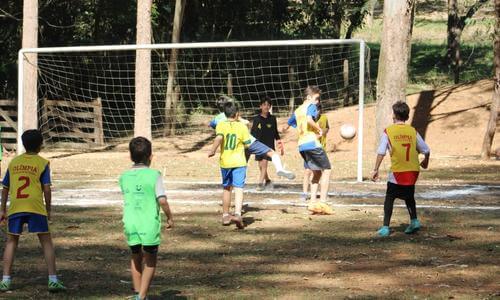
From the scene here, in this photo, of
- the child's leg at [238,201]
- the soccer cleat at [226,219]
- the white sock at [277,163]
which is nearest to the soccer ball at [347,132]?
the white sock at [277,163]

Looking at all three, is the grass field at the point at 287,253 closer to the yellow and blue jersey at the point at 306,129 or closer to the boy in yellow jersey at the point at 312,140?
the boy in yellow jersey at the point at 312,140

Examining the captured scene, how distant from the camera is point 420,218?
40.9 ft

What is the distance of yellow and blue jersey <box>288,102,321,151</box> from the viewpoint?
13.0 metres

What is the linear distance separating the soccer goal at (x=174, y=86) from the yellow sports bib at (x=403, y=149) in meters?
17.7

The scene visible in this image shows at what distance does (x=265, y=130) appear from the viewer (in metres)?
15.7

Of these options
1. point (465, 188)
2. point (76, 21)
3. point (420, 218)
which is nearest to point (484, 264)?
point (420, 218)

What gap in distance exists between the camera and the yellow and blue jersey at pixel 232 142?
11898mm

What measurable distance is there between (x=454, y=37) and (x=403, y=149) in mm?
34644

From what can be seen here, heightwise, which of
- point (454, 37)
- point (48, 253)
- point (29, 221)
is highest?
point (454, 37)

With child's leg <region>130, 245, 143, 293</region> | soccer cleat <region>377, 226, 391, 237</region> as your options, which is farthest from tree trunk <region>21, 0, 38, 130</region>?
child's leg <region>130, 245, 143, 293</region>

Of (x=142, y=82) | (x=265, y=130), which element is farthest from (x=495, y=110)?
(x=142, y=82)

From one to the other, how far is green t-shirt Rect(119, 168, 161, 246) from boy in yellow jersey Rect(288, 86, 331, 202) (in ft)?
18.5

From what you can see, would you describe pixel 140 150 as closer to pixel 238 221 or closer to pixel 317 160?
pixel 238 221

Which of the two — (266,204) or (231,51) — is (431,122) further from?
(266,204)
